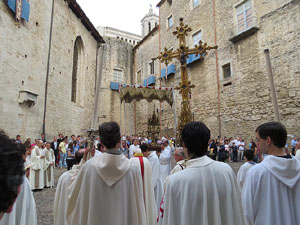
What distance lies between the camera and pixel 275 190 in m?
1.95

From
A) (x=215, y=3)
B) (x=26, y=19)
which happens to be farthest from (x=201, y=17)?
(x=26, y=19)

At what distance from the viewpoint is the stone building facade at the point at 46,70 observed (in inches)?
412

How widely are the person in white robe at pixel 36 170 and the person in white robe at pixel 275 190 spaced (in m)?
7.16

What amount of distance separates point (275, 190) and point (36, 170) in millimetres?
7444

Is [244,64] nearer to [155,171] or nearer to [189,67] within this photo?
[189,67]

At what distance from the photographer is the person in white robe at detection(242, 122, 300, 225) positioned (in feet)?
6.32

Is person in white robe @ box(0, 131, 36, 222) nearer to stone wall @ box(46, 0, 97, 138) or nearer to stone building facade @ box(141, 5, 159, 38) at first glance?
stone wall @ box(46, 0, 97, 138)

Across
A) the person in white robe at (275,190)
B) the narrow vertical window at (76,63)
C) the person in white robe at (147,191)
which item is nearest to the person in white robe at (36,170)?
the person in white robe at (147,191)

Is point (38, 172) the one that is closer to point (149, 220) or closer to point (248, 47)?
point (149, 220)

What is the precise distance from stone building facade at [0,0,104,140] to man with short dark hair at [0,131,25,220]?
10690 millimetres

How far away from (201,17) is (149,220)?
18.1 m

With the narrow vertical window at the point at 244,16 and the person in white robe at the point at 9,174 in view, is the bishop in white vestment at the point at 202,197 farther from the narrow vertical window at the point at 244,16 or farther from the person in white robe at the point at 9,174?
the narrow vertical window at the point at 244,16

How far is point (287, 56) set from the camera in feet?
38.4

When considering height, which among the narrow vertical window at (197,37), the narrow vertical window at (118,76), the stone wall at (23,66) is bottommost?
the stone wall at (23,66)
